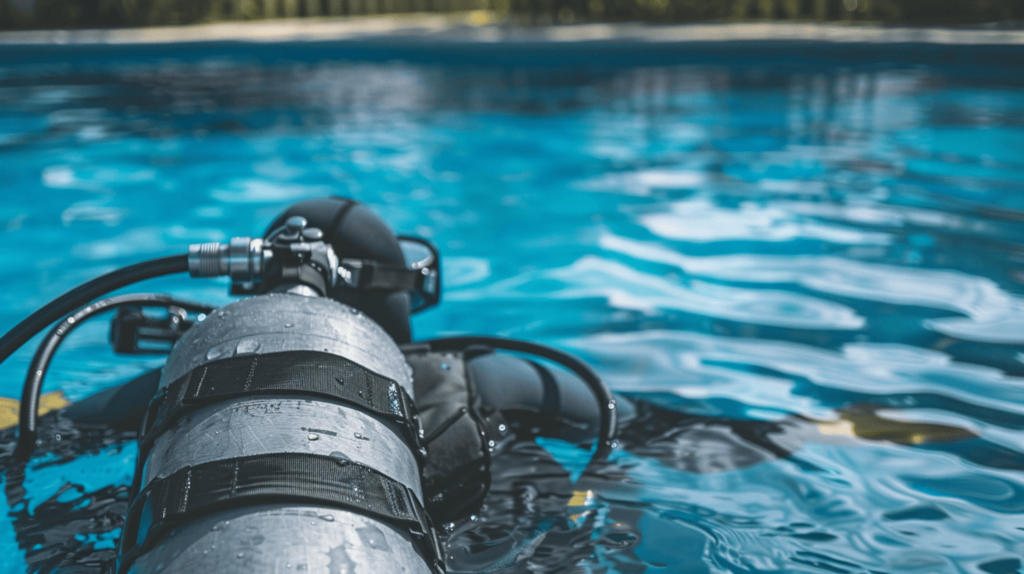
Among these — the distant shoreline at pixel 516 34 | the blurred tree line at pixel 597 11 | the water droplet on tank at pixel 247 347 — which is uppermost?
the blurred tree line at pixel 597 11

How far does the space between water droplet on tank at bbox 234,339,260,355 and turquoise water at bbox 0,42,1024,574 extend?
0.74m

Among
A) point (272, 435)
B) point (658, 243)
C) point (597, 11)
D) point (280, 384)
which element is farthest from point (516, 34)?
point (272, 435)

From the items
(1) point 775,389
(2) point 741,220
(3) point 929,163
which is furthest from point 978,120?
(1) point 775,389

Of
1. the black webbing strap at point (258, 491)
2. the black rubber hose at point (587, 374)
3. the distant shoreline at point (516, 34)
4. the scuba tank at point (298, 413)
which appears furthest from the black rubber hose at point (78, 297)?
the distant shoreline at point (516, 34)

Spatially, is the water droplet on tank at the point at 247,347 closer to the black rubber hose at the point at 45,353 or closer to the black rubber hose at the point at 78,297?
the black rubber hose at the point at 78,297

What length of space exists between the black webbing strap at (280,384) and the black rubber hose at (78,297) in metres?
0.31

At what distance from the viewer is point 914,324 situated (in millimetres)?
3527

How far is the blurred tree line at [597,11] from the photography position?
13.5 m

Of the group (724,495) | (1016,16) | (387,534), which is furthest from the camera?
(1016,16)

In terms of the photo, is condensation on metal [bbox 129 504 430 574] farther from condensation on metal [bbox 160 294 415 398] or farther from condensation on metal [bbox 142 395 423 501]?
condensation on metal [bbox 160 294 415 398]

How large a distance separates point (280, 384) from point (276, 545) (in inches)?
11.6

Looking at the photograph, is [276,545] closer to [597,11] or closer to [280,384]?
[280,384]

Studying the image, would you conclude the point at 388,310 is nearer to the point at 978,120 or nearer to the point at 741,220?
the point at 741,220

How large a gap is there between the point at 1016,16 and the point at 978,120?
6372 mm
